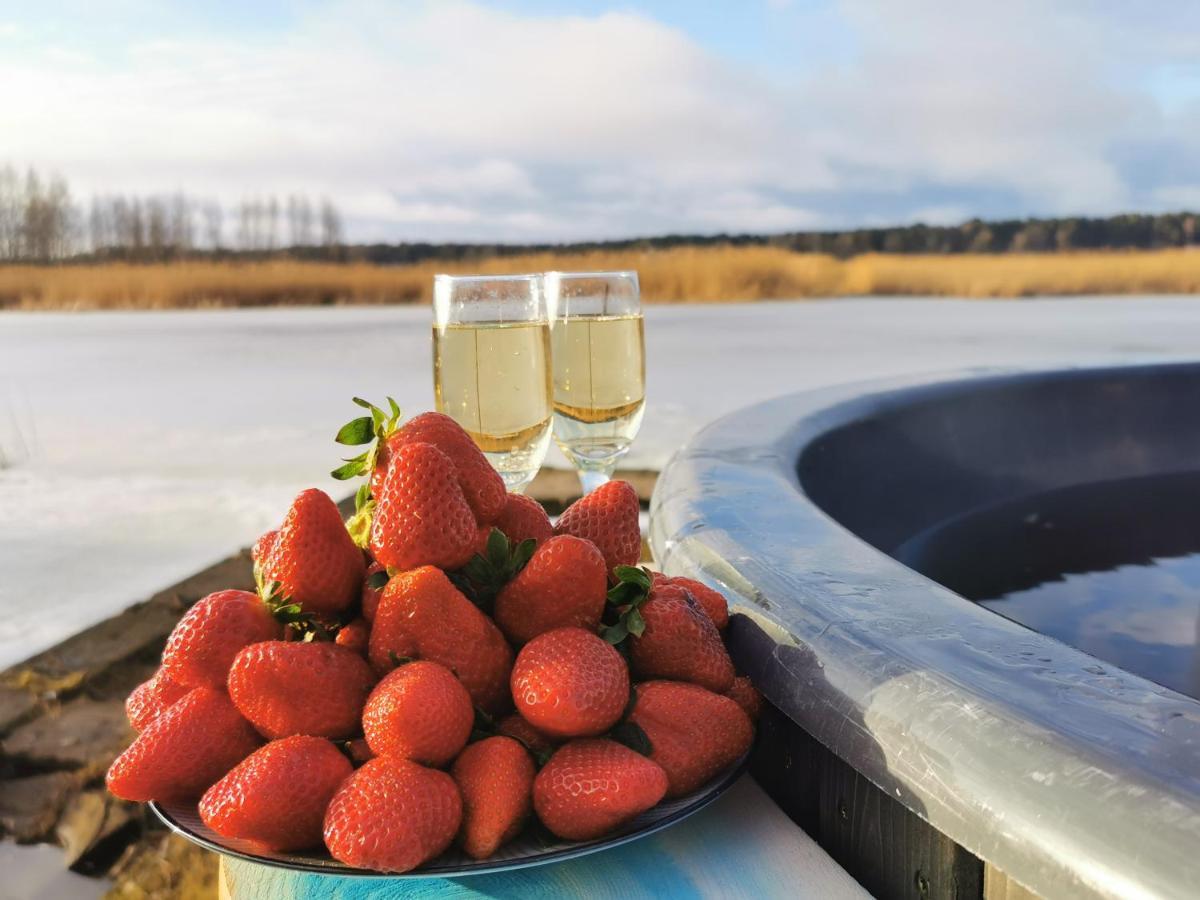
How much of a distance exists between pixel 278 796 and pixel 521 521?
0.36 m

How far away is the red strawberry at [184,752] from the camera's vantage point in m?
0.82

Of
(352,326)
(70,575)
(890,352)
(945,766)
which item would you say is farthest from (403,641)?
(352,326)

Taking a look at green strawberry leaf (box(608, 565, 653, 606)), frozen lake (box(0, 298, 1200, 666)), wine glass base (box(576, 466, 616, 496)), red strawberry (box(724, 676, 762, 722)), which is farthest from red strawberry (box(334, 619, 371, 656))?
frozen lake (box(0, 298, 1200, 666))

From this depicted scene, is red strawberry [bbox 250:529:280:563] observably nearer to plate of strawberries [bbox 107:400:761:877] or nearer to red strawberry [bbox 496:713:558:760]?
plate of strawberries [bbox 107:400:761:877]

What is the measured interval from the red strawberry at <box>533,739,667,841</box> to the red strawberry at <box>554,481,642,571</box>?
9.5 inches

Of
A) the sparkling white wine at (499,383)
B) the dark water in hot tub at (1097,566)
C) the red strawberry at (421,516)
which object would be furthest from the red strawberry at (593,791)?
the sparkling white wine at (499,383)

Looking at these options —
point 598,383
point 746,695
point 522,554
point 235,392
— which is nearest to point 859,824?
point 746,695

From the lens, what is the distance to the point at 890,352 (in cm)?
900

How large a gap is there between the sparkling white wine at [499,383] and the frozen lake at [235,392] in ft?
4.19

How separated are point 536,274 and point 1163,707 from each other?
1052 mm

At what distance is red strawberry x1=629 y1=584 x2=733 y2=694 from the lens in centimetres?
90

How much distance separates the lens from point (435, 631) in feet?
2.75

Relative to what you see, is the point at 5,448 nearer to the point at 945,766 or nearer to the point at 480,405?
the point at 480,405

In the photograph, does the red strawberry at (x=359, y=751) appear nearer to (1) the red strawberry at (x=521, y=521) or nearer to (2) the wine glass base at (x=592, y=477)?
(1) the red strawberry at (x=521, y=521)
